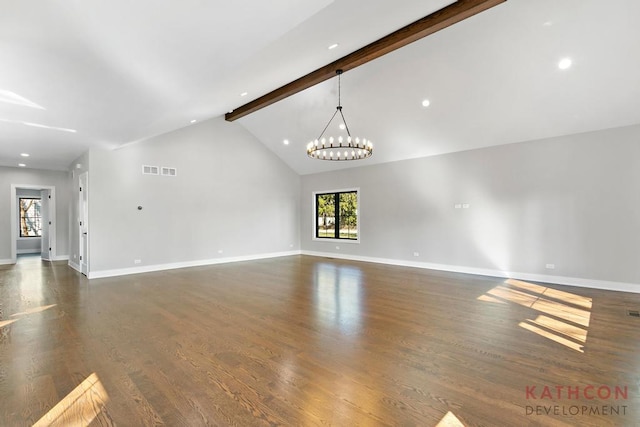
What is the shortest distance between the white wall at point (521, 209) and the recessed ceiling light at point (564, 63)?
5.91 ft

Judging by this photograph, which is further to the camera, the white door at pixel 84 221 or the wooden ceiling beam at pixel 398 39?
the white door at pixel 84 221

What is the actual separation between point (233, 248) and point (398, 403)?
24.8 feet

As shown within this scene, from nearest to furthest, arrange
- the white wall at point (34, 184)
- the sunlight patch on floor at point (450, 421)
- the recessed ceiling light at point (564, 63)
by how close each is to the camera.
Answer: the sunlight patch on floor at point (450, 421) → the recessed ceiling light at point (564, 63) → the white wall at point (34, 184)

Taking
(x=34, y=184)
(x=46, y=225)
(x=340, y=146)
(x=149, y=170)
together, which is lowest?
(x=46, y=225)

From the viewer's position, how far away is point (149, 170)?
758cm

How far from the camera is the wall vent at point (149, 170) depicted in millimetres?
7508

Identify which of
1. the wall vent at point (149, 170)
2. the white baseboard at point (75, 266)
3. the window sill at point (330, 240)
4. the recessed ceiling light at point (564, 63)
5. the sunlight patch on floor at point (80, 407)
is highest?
the recessed ceiling light at point (564, 63)

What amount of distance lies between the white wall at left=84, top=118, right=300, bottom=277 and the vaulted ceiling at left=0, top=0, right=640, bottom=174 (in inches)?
45.5

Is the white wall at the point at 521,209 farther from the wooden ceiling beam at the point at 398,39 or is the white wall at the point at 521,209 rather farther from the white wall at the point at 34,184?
the white wall at the point at 34,184

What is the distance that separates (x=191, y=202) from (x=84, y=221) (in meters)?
2.35

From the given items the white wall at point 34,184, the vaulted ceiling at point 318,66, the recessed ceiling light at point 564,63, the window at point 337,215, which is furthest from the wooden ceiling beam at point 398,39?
the white wall at point 34,184

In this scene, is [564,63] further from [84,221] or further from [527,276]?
[84,221]

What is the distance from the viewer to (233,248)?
913 cm

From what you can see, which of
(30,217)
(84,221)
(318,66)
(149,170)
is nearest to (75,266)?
(84,221)
